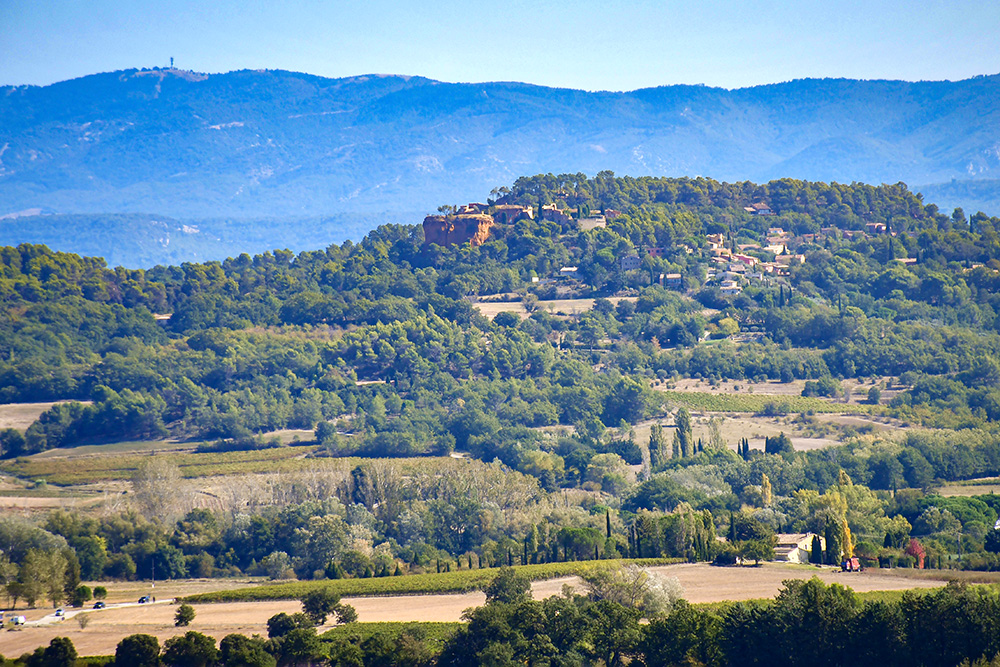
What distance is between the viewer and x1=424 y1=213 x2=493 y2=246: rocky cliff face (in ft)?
323

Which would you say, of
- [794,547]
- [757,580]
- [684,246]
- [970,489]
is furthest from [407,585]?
[684,246]

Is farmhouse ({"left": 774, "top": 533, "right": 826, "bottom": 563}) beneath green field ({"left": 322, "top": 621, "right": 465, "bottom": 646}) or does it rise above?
beneath

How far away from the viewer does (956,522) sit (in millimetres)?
44344

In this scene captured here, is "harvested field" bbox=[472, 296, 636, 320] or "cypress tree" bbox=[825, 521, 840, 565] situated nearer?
"cypress tree" bbox=[825, 521, 840, 565]

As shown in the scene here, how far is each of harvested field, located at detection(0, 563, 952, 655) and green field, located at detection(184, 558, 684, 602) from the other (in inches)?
17.5

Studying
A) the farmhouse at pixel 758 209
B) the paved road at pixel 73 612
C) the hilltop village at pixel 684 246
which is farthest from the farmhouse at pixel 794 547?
the farmhouse at pixel 758 209

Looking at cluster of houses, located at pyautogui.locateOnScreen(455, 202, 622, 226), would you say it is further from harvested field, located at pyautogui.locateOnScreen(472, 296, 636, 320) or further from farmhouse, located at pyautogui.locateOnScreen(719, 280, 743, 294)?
farmhouse, located at pyautogui.locateOnScreen(719, 280, 743, 294)

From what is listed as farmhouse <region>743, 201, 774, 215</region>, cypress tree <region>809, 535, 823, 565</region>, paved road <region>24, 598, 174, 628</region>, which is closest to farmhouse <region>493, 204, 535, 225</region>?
farmhouse <region>743, 201, 774, 215</region>

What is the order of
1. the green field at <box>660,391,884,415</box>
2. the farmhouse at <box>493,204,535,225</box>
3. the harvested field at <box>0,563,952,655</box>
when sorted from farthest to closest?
the farmhouse at <box>493,204,535,225</box> < the green field at <box>660,391,884,415</box> < the harvested field at <box>0,563,952,655</box>

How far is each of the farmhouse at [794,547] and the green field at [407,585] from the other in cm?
380

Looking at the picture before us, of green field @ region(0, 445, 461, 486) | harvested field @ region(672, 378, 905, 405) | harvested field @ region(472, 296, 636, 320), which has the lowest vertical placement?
green field @ region(0, 445, 461, 486)

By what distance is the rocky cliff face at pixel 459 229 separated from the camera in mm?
98438

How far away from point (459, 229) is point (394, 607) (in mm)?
65277

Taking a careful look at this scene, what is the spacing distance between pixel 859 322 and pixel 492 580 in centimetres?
4964
